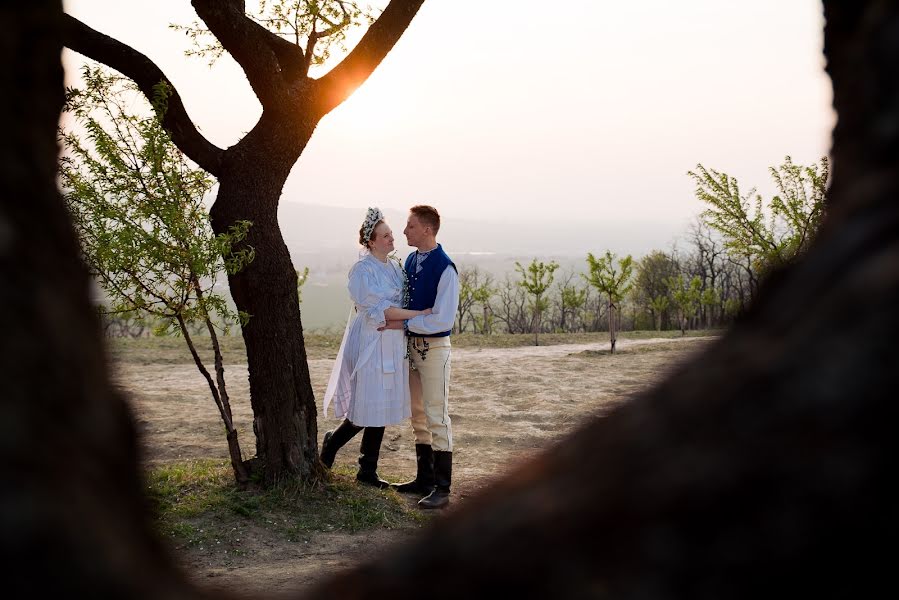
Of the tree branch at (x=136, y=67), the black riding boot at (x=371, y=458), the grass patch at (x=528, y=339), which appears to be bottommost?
the black riding boot at (x=371, y=458)

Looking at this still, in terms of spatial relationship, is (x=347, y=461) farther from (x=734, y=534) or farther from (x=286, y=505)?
(x=734, y=534)

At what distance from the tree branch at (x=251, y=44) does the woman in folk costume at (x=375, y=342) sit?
134 centimetres

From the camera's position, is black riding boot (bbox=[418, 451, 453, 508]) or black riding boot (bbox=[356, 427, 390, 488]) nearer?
black riding boot (bbox=[418, 451, 453, 508])

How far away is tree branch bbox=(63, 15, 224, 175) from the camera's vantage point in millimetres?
6234

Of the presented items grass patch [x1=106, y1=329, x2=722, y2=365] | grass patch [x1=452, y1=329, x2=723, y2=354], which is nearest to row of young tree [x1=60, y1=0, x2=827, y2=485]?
grass patch [x1=106, y1=329, x2=722, y2=365]

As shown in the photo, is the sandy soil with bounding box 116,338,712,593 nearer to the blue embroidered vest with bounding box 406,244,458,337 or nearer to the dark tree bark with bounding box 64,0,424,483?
the dark tree bark with bounding box 64,0,424,483

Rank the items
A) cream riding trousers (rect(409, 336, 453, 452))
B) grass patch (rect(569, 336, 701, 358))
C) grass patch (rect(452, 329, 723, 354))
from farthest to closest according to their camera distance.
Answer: grass patch (rect(452, 329, 723, 354)) < grass patch (rect(569, 336, 701, 358)) < cream riding trousers (rect(409, 336, 453, 452))

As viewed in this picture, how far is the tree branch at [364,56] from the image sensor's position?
6703 millimetres

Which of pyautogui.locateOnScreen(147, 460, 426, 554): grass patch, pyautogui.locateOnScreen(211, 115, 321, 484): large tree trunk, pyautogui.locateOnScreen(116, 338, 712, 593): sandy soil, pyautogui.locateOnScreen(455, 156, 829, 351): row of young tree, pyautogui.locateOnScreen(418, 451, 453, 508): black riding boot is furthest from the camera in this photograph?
pyautogui.locateOnScreen(455, 156, 829, 351): row of young tree

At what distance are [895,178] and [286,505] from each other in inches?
251

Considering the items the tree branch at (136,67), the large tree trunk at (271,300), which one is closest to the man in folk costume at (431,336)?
the large tree trunk at (271,300)

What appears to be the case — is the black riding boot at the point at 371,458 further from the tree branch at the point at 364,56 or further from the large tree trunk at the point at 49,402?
the large tree trunk at the point at 49,402

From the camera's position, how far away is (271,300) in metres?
6.63

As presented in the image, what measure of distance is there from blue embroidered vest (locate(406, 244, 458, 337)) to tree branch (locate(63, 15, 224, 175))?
1.93 metres
